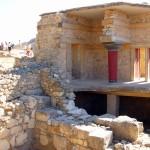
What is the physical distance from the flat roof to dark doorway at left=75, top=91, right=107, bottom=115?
390cm

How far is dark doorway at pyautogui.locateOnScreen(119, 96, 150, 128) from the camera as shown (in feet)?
46.2

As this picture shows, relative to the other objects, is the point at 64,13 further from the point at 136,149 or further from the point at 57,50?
the point at 136,149

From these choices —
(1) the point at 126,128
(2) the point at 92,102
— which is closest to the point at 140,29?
(2) the point at 92,102

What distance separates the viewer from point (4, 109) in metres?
9.05

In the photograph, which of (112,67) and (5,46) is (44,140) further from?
(5,46)

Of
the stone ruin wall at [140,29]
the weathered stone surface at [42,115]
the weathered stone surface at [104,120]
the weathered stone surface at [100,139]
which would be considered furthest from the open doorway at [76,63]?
the weathered stone surface at [100,139]

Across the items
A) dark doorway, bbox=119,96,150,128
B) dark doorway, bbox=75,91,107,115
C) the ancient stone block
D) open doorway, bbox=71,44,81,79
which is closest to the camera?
the ancient stone block

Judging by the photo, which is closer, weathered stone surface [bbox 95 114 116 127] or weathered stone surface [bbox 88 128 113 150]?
weathered stone surface [bbox 88 128 113 150]

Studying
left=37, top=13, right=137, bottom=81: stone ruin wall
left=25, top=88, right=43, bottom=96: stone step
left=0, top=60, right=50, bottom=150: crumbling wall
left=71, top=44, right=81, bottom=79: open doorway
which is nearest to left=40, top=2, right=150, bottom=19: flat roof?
left=37, top=13, right=137, bottom=81: stone ruin wall

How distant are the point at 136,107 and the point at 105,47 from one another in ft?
10.7

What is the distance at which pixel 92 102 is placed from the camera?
15.2 metres

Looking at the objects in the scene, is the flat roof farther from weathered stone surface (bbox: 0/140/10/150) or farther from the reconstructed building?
weathered stone surface (bbox: 0/140/10/150)

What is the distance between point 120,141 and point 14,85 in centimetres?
407

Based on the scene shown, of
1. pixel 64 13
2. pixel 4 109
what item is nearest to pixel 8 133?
pixel 4 109
